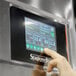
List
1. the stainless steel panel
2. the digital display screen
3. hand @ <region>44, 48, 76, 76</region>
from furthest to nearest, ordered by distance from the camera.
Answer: the digital display screen
the stainless steel panel
hand @ <region>44, 48, 76, 76</region>

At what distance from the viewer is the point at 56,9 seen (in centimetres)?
103

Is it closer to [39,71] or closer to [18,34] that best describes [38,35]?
[18,34]

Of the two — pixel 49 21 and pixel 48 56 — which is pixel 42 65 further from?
pixel 49 21

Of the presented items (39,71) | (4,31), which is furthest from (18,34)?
(39,71)

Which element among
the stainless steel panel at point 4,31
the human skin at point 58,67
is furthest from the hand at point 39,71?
the stainless steel panel at point 4,31

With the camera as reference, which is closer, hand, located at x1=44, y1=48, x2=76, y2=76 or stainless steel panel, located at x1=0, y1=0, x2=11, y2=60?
→ hand, located at x1=44, y1=48, x2=76, y2=76

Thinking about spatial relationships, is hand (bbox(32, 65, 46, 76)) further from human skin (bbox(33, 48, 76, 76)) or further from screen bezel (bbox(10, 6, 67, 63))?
screen bezel (bbox(10, 6, 67, 63))

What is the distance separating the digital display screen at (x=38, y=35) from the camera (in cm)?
82

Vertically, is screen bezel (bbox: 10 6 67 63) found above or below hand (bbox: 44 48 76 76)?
above

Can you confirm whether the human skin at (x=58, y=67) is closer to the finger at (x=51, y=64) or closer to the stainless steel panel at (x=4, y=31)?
the finger at (x=51, y=64)

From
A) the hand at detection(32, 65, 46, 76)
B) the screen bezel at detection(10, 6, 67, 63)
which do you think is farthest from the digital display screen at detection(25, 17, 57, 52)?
the hand at detection(32, 65, 46, 76)

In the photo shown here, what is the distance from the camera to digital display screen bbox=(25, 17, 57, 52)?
0.82 metres

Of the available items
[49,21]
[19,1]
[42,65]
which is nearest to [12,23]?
[19,1]

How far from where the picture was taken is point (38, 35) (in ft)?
2.84
